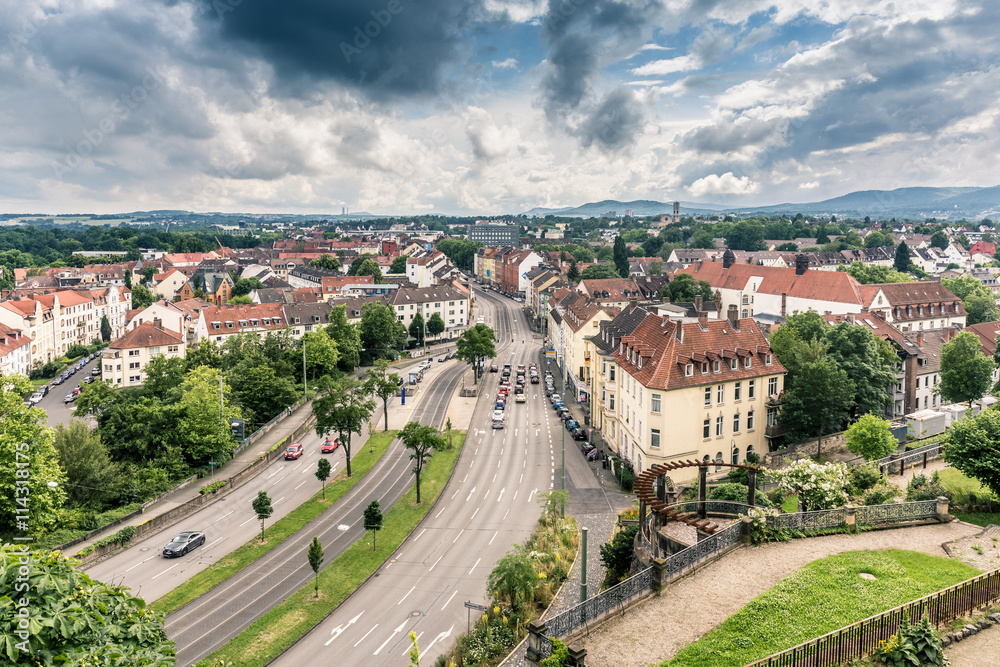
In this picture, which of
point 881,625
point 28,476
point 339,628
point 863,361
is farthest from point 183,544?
point 863,361

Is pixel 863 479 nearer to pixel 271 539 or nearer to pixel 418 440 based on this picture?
pixel 418 440

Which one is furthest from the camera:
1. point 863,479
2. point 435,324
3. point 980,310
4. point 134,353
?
point 435,324

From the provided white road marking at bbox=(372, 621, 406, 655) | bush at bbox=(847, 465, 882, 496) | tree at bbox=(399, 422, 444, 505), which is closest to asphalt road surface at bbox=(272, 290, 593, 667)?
white road marking at bbox=(372, 621, 406, 655)

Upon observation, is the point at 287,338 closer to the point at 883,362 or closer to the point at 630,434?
the point at 630,434

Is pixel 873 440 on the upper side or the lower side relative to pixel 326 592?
upper

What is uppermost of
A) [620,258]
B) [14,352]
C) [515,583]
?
[620,258]

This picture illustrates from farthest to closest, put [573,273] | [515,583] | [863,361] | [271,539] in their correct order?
[573,273] → [863,361] → [271,539] → [515,583]

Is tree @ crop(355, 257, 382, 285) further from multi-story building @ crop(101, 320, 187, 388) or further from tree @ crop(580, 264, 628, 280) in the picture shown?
multi-story building @ crop(101, 320, 187, 388)
